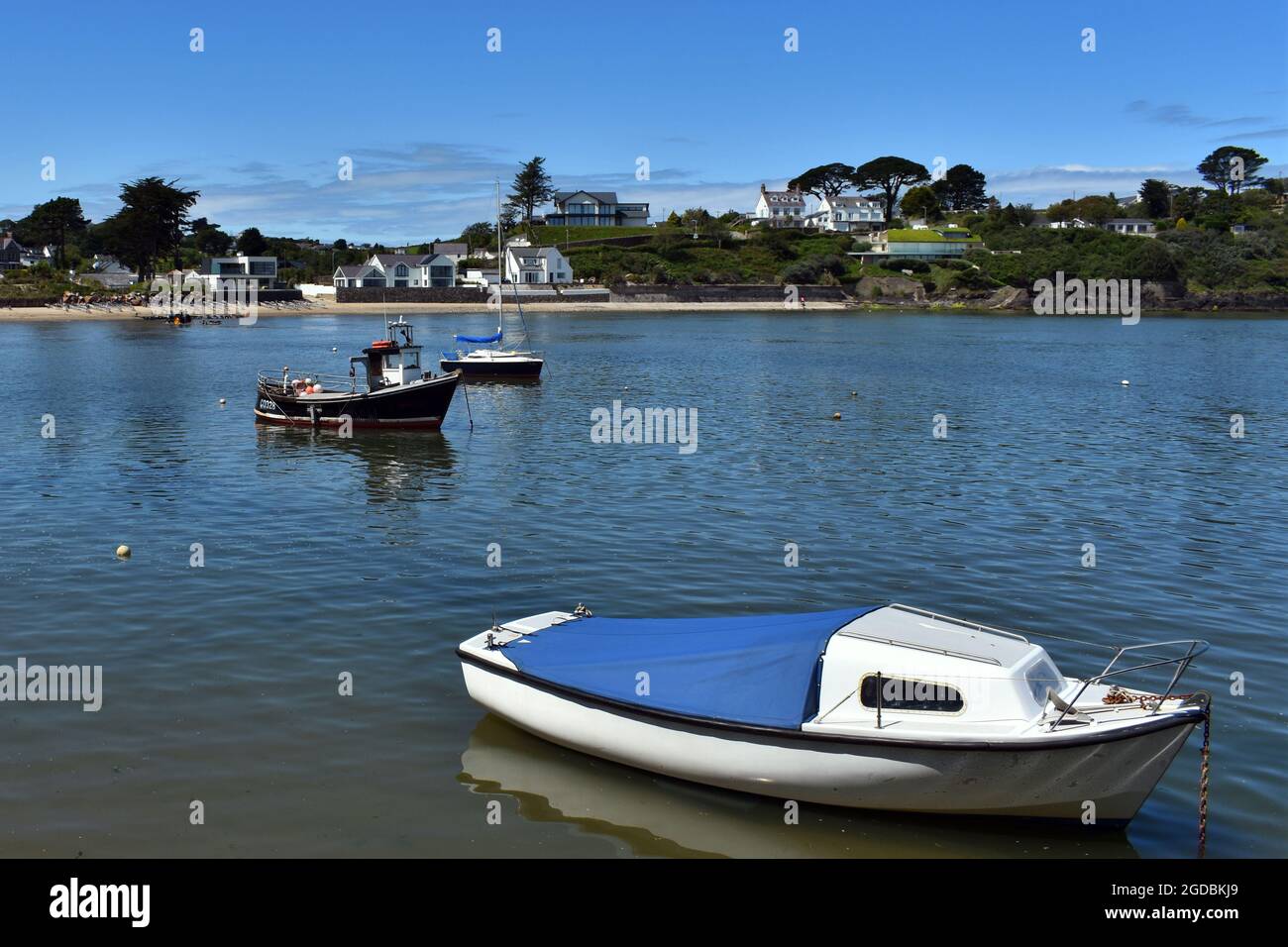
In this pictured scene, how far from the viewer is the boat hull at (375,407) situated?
42.2m

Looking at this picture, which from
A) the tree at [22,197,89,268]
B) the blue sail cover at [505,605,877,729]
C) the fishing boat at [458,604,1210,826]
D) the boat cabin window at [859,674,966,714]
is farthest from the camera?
the tree at [22,197,89,268]

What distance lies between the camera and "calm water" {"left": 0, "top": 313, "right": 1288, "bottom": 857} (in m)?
13.0

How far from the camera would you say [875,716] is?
41.0 ft

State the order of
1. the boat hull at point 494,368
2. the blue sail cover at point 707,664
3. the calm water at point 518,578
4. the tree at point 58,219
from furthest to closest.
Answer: the tree at point 58,219
the boat hull at point 494,368
the calm water at point 518,578
the blue sail cover at point 707,664

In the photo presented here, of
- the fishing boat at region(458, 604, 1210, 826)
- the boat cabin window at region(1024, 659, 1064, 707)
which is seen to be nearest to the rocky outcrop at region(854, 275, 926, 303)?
the fishing boat at region(458, 604, 1210, 826)

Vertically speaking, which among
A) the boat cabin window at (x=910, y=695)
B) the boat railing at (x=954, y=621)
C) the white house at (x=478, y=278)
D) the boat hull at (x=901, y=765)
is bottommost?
the boat hull at (x=901, y=765)

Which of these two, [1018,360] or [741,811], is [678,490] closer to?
[741,811]

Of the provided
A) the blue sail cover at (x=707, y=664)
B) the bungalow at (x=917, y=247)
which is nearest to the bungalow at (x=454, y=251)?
the bungalow at (x=917, y=247)

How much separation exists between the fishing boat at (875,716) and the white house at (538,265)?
153 meters

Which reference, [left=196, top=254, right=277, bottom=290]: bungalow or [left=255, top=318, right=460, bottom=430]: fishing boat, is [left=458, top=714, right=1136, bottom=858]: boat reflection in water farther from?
[left=196, top=254, right=277, bottom=290]: bungalow

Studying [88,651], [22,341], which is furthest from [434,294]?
[88,651]

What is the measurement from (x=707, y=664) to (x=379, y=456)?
88.8 ft

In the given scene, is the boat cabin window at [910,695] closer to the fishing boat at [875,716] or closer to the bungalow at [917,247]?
the fishing boat at [875,716]

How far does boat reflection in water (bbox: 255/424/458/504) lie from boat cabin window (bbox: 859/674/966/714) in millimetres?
20574
